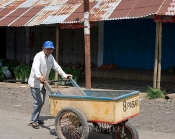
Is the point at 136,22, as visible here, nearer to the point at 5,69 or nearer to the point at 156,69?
the point at 156,69

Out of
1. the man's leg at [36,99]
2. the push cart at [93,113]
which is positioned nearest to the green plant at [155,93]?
the push cart at [93,113]

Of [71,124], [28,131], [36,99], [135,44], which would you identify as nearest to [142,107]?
[36,99]

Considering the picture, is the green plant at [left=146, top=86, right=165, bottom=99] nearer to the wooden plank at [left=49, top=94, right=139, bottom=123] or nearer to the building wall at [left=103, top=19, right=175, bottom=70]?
the building wall at [left=103, top=19, right=175, bottom=70]

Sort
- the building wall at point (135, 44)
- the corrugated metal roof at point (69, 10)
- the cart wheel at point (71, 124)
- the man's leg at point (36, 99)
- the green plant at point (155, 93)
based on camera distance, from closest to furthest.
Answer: the cart wheel at point (71, 124), the man's leg at point (36, 99), the corrugated metal roof at point (69, 10), the green plant at point (155, 93), the building wall at point (135, 44)

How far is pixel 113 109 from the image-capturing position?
5.28 metres

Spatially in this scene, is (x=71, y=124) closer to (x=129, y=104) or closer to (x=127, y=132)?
(x=127, y=132)

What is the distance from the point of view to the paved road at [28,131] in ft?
21.3

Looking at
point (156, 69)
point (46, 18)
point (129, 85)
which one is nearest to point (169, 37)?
point (129, 85)

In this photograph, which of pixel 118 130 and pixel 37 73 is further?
pixel 37 73

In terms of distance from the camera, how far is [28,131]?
6887mm

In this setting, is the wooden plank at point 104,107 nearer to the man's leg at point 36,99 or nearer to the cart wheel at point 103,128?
the cart wheel at point 103,128

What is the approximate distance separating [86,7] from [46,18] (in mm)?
3269

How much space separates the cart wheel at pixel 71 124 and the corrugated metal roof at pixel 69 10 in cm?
449

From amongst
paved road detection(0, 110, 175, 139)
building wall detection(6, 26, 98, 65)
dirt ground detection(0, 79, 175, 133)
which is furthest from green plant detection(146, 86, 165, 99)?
building wall detection(6, 26, 98, 65)
